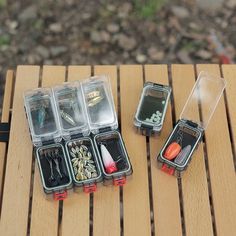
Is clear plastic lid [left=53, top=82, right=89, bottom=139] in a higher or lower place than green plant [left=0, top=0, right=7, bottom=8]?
lower

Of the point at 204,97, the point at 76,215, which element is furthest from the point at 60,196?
the point at 204,97

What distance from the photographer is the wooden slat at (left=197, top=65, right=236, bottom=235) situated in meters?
1.28

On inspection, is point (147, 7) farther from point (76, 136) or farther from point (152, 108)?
point (76, 136)

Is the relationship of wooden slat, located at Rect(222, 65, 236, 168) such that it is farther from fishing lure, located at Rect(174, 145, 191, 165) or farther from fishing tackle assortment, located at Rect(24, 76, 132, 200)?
fishing tackle assortment, located at Rect(24, 76, 132, 200)

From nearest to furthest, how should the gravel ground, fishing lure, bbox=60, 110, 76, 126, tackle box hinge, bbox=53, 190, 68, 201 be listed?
tackle box hinge, bbox=53, 190, 68, 201 → fishing lure, bbox=60, 110, 76, 126 → the gravel ground

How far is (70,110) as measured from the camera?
4.60 feet

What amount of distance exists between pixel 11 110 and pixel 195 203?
62 cm

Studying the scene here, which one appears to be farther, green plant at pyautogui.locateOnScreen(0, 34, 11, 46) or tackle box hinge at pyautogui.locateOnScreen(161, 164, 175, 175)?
green plant at pyautogui.locateOnScreen(0, 34, 11, 46)

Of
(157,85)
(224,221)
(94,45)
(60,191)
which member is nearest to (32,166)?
(60,191)

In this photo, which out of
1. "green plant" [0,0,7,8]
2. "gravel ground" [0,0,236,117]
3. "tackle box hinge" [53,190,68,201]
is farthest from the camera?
"green plant" [0,0,7,8]

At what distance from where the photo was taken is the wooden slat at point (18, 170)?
4.19 ft

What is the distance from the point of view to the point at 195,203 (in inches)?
51.1

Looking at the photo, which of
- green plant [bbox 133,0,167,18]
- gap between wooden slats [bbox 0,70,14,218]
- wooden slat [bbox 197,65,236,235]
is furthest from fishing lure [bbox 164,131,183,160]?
green plant [bbox 133,0,167,18]

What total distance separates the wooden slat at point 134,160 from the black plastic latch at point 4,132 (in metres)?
0.35
